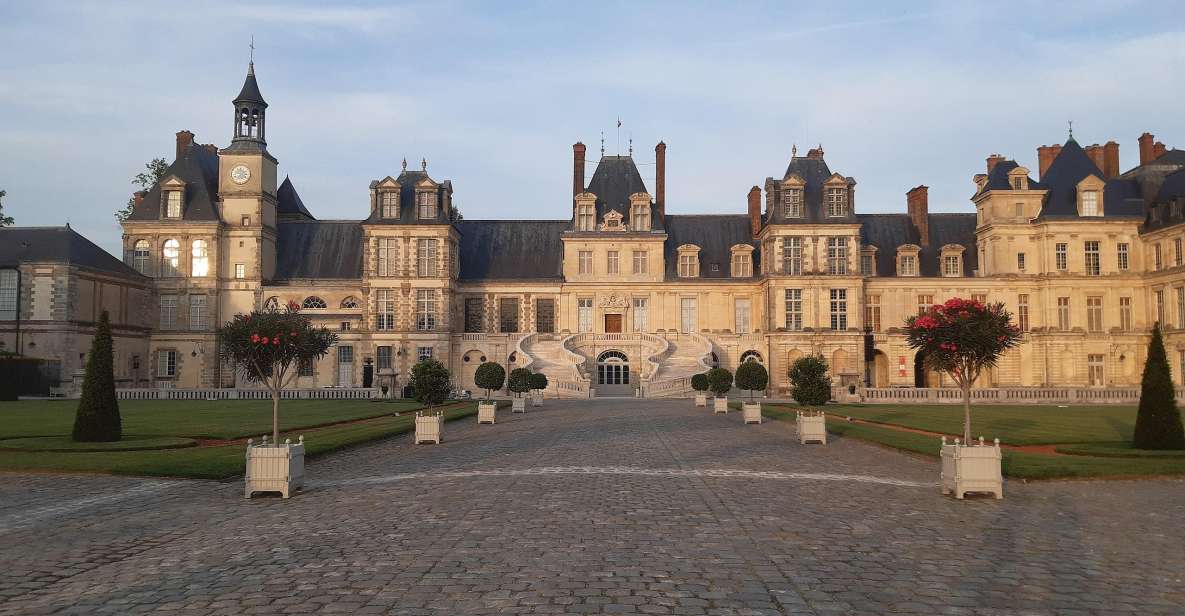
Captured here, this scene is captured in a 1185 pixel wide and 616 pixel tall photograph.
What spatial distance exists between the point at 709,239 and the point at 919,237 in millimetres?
14269

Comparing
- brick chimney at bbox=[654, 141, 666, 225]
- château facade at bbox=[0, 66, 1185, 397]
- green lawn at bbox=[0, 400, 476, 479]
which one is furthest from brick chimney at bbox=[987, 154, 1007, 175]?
green lawn at bbox=[0, 400, 476, 479]

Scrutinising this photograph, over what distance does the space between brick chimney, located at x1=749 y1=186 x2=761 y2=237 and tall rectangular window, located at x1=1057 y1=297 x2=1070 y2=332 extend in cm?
1926

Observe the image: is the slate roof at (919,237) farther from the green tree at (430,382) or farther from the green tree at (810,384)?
the green tree at (430,382)

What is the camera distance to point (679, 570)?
875 cm

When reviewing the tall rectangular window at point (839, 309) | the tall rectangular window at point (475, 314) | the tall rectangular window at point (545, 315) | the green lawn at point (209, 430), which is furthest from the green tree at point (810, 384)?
the tall rectangular window at point (475, 314)

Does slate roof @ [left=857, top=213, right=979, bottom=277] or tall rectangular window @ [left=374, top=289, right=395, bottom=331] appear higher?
slate roof @ [left=857, top=213, right=979, bottom=277]

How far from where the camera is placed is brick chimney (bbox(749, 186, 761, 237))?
6084 cm

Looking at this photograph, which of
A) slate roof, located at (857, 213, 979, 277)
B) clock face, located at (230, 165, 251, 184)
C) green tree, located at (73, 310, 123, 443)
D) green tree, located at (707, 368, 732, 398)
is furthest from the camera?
slate roof, located at (857, 213, 979, 277)

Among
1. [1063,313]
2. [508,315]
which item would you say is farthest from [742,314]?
[1063,313]

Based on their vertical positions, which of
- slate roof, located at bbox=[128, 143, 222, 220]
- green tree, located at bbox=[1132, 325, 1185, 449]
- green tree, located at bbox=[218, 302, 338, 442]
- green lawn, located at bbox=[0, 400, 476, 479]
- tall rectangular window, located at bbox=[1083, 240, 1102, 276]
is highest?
slate roof, located at bbox=[128, 143, 222, 220]

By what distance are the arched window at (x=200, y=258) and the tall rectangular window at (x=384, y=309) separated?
11.2 meters

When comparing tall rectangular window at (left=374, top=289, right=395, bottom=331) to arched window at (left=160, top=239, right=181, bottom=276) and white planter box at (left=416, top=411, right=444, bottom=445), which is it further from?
white planter box at (left=416, top=411, right=444, bottom=445)

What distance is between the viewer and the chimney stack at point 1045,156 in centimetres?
6053

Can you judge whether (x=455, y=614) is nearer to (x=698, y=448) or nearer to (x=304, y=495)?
(x=304, y=495)
